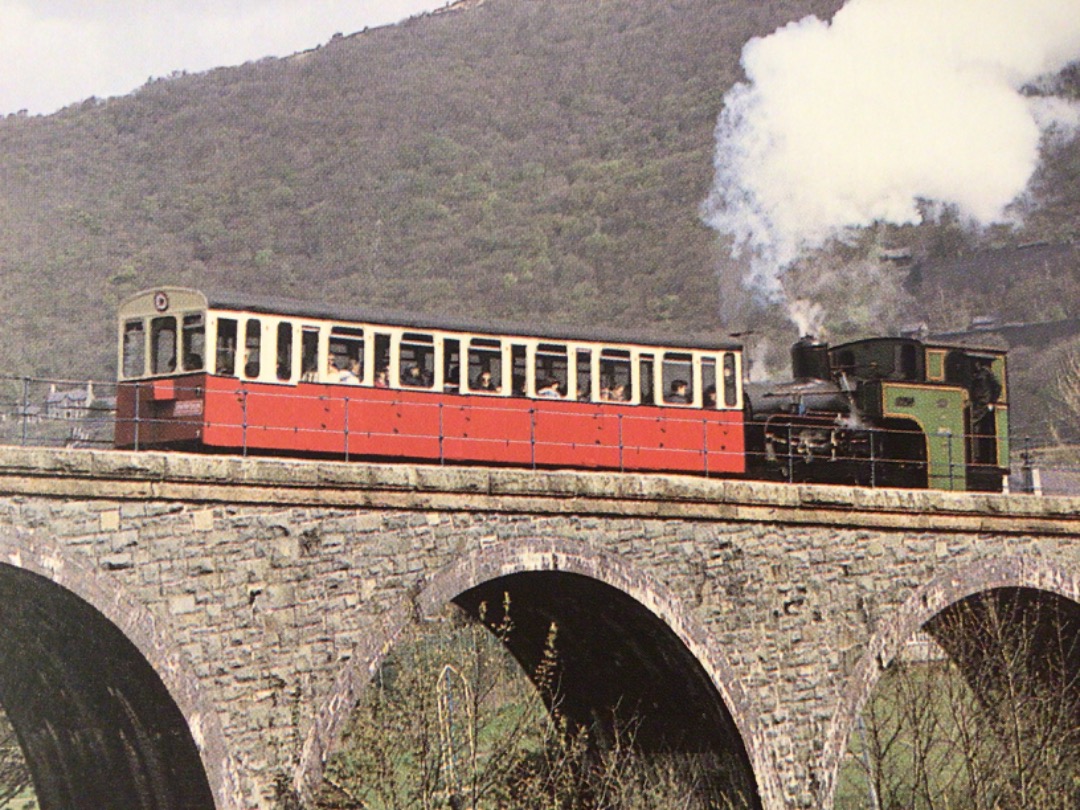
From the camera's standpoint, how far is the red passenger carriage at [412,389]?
73.2 ft

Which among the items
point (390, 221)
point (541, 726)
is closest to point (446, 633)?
point (541, 726)

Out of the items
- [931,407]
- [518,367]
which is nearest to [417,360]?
[518,367]

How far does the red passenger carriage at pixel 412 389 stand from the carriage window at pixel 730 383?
17 mm

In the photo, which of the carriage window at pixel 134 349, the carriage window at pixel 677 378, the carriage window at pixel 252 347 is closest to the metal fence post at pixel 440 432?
the carriage window at pixel 252 347

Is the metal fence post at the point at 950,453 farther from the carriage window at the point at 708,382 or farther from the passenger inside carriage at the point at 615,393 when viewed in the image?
the passenger inside carriage at the point at 615,393

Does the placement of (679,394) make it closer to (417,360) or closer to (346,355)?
(417,360)

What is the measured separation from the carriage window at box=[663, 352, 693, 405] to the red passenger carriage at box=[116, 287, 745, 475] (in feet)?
0.08

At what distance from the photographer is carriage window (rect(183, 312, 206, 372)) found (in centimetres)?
2233

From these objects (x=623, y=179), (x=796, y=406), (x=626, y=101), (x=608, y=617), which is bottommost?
(x=608, y=617)

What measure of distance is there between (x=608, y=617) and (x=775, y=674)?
2.74 metres

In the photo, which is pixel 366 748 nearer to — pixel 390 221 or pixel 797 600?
pixel 797 600

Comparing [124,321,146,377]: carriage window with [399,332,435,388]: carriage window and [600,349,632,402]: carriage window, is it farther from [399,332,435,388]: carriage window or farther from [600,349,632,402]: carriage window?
[600,349,632,402]: carriage window

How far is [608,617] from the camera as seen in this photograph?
81.1 ft

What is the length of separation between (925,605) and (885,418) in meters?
4.59
